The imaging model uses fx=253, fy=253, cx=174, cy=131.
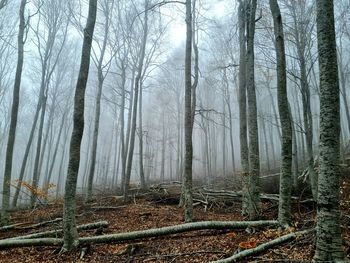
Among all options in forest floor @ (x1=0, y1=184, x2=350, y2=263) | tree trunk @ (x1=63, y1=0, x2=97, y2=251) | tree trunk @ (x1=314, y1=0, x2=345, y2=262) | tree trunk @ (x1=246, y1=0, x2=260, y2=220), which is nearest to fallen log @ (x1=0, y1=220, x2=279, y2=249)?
forest floor @ (x1=0, y1=184, x2=350, y2=263)

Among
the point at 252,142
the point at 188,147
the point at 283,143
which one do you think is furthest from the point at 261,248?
the point at 188,147

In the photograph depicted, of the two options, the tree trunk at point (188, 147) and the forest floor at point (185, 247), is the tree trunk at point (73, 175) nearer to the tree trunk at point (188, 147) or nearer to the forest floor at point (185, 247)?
the forest floor at point (185, 247)

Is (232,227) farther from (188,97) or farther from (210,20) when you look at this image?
(210,20)

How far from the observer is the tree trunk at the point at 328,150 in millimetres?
3250

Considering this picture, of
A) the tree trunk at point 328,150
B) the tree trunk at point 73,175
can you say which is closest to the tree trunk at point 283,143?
the tree trunk at point 328,150

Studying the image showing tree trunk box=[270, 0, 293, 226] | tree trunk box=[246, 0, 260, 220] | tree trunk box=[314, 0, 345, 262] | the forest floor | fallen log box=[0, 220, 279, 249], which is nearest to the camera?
tree trunk box=[314, 0, 345, 262]

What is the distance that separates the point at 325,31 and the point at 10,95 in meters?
31.8

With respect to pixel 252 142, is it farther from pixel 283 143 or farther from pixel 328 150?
pixel 328 150

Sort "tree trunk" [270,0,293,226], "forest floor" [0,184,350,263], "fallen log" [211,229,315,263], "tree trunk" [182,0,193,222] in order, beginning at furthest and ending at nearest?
"tree trunk" [182,0,193,222] < "tree trunk" [270,0,293,226] < "forest floor" [0,184,350,263] < "fallen log" [211,229,315,263]

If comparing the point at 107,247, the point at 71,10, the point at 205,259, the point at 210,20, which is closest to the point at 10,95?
the point at 71,10

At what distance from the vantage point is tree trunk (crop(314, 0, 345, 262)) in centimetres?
325

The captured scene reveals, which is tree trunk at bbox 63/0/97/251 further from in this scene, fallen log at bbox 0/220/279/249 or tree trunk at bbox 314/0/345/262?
tree trunk at bbox 314/0/345/262

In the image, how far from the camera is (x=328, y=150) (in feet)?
11.0

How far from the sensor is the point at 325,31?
11.6 ft
